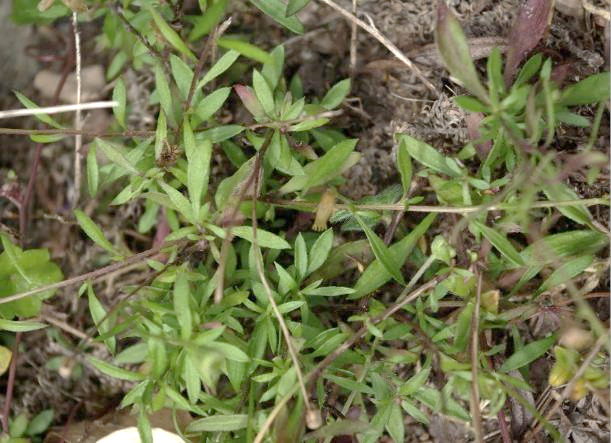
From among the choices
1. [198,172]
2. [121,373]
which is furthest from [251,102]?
[121,373]

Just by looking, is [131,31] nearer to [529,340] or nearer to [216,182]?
[216,182]

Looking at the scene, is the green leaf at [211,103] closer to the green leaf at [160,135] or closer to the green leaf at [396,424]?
the green leaf at [160,135]

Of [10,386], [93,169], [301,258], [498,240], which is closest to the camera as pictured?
[498,240]

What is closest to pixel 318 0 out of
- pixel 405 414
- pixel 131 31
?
pixel 131 31

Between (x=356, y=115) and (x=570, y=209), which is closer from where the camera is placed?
(x=570, y=209)

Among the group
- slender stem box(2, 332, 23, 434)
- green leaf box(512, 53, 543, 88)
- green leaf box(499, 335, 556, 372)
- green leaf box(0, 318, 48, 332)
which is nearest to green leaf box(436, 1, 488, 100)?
green leaf box(512, 53, 543, 88)

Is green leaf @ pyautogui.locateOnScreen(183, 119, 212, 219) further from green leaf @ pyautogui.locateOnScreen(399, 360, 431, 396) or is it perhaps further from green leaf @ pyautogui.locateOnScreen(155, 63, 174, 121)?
green leaf @ pyautogui.locateOnScreen(399, 360, 431, 396)

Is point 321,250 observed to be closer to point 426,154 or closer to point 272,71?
point 426,154
